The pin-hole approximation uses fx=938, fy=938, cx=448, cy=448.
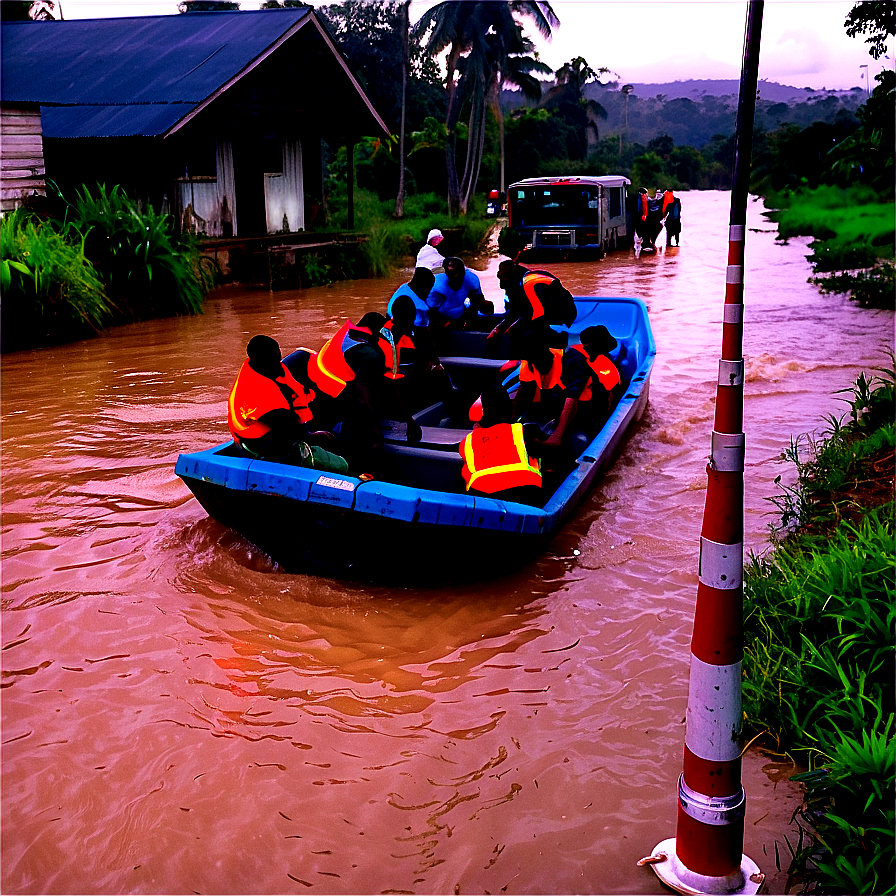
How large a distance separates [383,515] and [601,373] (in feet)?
8.79

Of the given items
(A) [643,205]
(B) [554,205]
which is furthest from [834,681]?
(A) [643,205]

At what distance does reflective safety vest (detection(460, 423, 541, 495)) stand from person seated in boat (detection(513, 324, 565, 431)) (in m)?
1.28

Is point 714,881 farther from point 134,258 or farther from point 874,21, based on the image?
point 134,258

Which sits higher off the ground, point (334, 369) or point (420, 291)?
point (420, 291)

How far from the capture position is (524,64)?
33125 mm

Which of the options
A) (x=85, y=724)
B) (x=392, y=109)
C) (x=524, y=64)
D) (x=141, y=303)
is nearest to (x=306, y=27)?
(x=141, y=303)

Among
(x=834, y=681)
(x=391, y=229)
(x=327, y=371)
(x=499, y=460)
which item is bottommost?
(x=834, y=681)

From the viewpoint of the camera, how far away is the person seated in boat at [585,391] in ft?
20.3

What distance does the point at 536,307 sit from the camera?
7.40m

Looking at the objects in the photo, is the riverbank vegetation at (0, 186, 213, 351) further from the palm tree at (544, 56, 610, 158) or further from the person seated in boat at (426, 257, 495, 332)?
the palm tree at (544, 56, 610, 158)

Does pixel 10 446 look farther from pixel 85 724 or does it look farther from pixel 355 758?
pixel 355 758

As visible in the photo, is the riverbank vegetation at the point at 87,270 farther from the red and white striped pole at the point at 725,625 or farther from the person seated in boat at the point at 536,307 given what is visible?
the red and white striped pole at the point at 725,625

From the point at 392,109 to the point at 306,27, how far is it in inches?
832

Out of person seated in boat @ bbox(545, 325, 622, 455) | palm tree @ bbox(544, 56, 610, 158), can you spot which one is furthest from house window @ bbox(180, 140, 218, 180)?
palm tree @ bbox(544, 56, 610, 158)
